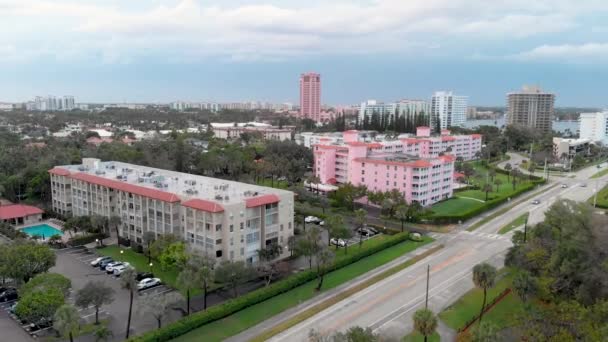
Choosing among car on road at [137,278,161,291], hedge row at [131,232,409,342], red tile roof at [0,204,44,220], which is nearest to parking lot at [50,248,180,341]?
car on road at [137,278,161,291]

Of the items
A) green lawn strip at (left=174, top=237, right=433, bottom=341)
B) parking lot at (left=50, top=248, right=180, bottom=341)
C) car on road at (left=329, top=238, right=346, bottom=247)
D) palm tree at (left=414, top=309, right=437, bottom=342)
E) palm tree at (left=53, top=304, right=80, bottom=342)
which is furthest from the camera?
car on road at (left=329, top=238, right=346, bottom=247)

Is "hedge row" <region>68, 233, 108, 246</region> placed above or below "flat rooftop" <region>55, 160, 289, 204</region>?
below

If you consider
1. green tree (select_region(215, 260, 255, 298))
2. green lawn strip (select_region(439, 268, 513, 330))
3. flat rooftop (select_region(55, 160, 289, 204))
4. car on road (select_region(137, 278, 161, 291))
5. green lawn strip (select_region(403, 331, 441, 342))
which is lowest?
green lawn strip (select_region(403, 331, 441, 342))

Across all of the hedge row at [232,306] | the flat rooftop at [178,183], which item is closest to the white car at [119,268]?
the flat rooftop at [178,183]

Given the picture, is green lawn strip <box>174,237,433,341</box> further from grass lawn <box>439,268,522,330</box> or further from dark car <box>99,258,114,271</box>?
dark car <box>99,258,114,271</box>

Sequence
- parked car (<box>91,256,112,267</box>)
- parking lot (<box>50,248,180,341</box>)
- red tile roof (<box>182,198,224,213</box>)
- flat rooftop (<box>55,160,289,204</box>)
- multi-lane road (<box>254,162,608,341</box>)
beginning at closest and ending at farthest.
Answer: parking lot (<box>50,248,180,341</box>) → multi-lane road (<box>254,162,608,341</box>) → red tile roof (<box>182,198,224,213</box>) → parked car (<box>91,256,112,267</box>) → flat rooftop (<box>55,160,289,204</box>)

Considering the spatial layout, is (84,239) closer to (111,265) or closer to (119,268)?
(111,265)
